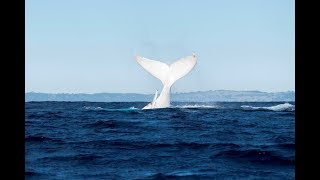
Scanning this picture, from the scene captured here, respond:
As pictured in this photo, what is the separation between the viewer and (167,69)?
6144 centimetres

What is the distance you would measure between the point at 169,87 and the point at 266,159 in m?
47.1

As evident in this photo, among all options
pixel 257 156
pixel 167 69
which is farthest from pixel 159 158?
pixel 167 69

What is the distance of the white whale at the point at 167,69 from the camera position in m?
59.8

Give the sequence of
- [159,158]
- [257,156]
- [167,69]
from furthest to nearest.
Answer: [167,69] < [257,156] < [159,158]

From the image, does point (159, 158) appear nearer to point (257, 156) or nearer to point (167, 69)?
point (257, 156)

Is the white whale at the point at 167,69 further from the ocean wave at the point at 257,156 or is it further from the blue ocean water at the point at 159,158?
the ocean wave at the point at 257,156

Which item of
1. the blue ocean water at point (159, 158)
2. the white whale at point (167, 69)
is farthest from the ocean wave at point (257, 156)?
the white whale at point (167, 69)

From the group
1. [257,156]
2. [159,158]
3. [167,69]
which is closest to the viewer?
[159,158]

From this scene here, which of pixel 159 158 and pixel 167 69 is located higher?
pixel 167 69

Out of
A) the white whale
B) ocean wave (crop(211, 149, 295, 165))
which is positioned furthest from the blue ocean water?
the white whale

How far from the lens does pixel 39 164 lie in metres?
11.7

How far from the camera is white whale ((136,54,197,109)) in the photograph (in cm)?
5984
